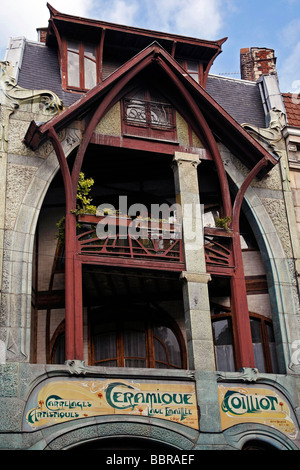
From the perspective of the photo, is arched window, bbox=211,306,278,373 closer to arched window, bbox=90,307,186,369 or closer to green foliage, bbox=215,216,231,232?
arched window, bbox=90,307,186,369

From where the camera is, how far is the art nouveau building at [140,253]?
1645 centimetres

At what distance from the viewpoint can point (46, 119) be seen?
1934 cm

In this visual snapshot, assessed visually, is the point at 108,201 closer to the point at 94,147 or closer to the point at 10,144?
the point at 94,147

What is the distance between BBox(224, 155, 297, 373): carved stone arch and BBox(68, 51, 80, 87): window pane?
5229mm

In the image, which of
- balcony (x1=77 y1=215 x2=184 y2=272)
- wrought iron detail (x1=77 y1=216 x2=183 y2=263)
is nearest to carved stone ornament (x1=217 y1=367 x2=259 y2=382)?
balcony (x1=77 y1=215 x2=184 y2=272)

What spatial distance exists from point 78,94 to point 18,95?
2241 mm

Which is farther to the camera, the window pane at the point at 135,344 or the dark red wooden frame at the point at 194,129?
the window pane at the point at 135,344

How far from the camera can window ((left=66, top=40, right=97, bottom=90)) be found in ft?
69.5

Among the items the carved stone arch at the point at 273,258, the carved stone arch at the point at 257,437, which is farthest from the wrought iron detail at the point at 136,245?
the carved stone arch at the point at 257,437

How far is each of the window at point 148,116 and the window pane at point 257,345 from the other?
20.1ft

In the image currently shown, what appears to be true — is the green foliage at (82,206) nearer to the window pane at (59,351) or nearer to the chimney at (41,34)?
the window pane at (59,351)

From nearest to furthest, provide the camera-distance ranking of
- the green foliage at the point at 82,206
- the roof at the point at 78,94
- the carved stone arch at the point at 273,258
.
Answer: the green foliage at the point at 82,206
the carved stone arch at the point at 273,258
the roof at the point at 78,94

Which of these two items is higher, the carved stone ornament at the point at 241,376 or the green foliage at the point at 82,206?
the green foliage at the point at 82,206
